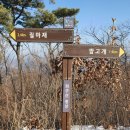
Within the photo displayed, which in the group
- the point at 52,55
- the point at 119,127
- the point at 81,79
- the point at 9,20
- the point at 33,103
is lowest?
the point at 119,127

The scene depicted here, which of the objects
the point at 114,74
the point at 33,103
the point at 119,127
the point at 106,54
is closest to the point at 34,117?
the point at 33,103

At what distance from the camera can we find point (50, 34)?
204 inches

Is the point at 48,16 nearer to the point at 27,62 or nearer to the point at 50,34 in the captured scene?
the point at 27,62

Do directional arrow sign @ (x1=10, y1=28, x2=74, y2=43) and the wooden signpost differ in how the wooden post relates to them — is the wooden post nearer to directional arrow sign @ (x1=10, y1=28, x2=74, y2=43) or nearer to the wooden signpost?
the wooden signpost

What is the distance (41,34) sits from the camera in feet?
17.0

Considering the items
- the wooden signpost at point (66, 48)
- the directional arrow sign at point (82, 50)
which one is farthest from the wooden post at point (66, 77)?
the directional arrow sign at point (82, 50)

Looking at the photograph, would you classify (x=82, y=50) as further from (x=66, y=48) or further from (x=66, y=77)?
(x=66, y=77)

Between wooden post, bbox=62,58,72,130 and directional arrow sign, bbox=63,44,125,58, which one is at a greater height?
directional arrow sign, bbox=63,44,125,58

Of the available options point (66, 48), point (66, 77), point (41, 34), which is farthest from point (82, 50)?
point (41, 34)

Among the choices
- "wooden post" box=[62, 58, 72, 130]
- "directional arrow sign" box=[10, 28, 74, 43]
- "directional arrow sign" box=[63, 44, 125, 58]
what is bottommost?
"wooden post" box=[62, 58, 72, 130]

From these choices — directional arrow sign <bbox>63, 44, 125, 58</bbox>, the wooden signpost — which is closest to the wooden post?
the wooden signpost

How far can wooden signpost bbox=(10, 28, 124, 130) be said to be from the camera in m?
5.14

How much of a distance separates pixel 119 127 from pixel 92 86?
1.43 metres

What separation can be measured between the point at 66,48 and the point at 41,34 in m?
0.39
